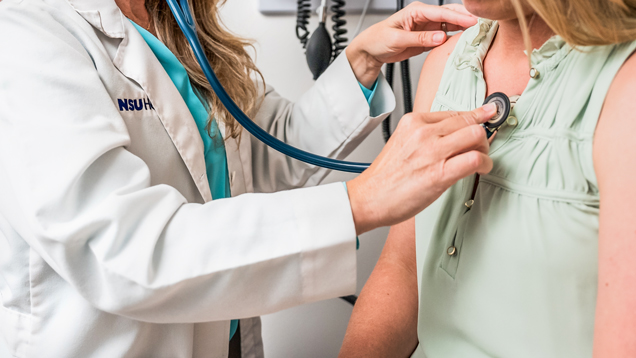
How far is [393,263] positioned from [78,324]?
585mm

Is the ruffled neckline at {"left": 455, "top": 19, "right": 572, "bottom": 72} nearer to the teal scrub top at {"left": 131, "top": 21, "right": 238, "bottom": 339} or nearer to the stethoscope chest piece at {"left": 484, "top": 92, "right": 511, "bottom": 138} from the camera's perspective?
the stethoscope chest piece at {"left": 484, "top": 92, "right": 511, "bottom": 138}

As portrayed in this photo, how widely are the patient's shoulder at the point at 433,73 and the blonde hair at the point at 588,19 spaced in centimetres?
34

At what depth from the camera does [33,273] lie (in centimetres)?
76

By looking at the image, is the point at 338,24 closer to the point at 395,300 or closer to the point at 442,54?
the point at 442,54

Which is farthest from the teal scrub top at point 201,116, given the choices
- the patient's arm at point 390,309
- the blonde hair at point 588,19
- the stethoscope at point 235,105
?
the blonde hair at point 588,19

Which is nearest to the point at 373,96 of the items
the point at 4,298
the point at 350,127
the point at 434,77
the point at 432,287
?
the point at 350,127

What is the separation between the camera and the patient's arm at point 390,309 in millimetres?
866

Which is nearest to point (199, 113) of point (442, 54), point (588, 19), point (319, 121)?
point (319, 121)

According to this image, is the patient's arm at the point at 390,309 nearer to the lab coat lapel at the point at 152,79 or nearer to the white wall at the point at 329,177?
the lab coat lapel at the point at 152,79

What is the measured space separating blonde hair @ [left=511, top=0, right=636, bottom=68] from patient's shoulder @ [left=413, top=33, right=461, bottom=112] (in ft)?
A: 1.11

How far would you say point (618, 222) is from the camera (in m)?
0.51

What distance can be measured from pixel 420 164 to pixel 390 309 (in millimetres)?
390

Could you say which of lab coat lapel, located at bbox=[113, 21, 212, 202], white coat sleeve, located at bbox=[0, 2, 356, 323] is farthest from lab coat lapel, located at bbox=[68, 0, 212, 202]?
white coat sleeve, located at bbox=[0, 2, 356, 323]

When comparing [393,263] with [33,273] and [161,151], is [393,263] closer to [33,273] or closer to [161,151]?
[161,151]
